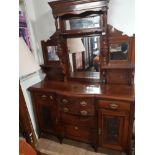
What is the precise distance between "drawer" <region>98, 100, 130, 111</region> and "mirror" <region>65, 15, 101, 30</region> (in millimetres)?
829

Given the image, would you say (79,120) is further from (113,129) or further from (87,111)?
(113,129)

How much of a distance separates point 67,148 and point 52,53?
1.23m

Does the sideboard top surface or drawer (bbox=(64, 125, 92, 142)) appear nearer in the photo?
the sideboard top surface

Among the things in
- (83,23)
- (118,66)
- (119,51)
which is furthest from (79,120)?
(83,23)

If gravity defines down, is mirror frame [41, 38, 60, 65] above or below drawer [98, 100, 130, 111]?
above

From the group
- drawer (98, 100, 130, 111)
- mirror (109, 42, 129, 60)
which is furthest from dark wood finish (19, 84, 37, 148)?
mirror (109, 42, 129, 60)

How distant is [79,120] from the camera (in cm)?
172

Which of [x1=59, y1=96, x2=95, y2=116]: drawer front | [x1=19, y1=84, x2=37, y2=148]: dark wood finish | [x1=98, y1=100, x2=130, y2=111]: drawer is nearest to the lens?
[x1=19, y1=84, x2=37, y2=148]: dark wood finish

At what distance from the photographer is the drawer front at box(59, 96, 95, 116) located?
5.19 ft

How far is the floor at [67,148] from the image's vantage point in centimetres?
179

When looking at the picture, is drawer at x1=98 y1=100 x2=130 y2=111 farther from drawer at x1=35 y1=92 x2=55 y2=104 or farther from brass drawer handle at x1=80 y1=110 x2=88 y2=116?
drawer at x1=35 y1=92 x2=55 y2=104
